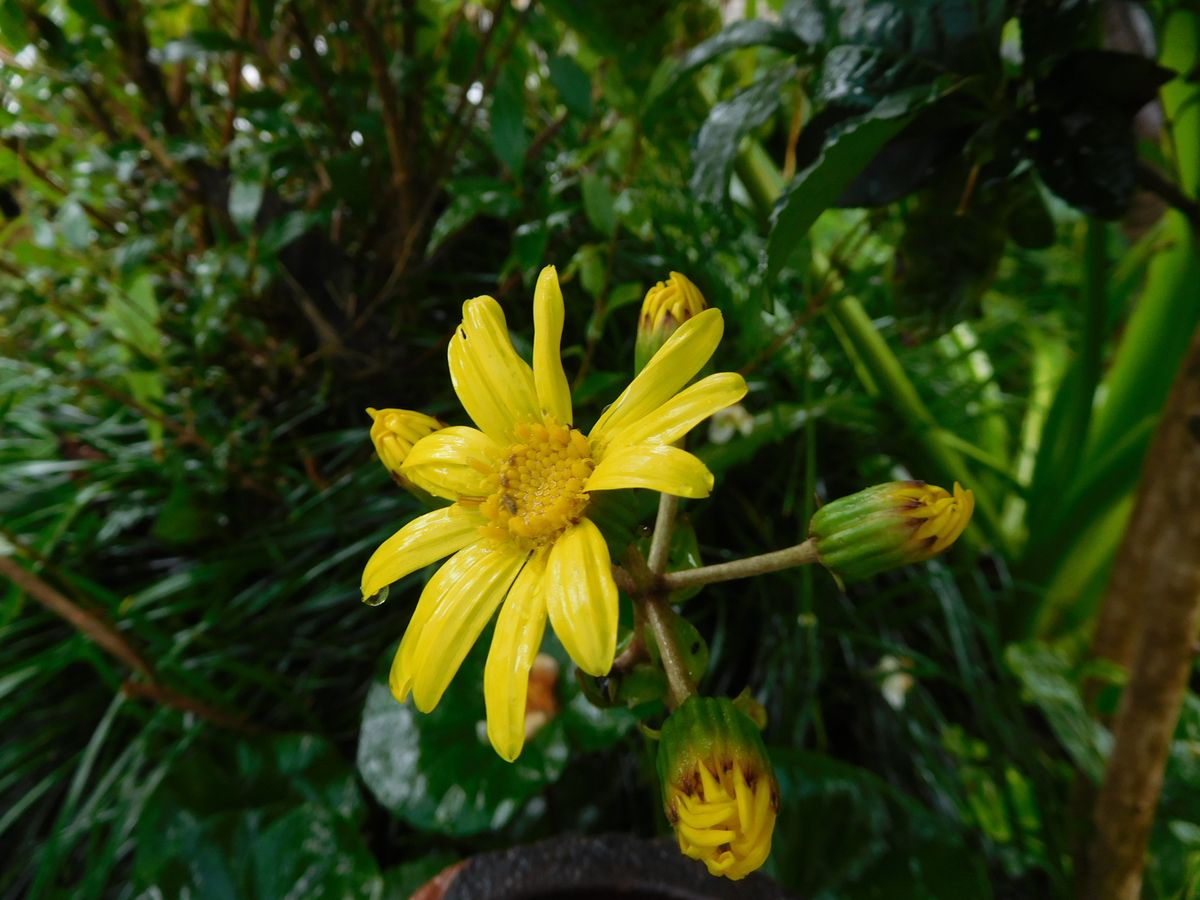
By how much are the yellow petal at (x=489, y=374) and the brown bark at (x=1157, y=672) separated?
364 millimetres

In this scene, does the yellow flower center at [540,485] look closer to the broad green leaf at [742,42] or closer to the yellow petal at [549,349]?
the yellow petal at [549,349]

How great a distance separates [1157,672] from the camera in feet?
1.39

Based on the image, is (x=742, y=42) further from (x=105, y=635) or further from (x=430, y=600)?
(x=105, y=635)

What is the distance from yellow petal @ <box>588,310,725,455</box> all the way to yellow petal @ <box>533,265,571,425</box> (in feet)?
0.09

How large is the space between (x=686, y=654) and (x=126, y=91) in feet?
3.07

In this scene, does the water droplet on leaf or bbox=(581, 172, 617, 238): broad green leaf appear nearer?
the water droplet on leaf

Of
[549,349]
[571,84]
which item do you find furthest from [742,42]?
[549,349]

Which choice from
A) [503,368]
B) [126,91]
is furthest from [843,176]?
[126,91]

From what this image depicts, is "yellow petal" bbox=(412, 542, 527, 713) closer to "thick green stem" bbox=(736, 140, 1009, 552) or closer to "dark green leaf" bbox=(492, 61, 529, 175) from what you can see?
"dark green leaf" bbox=(492, 61, 529, 175)

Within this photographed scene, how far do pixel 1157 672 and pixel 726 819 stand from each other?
1.21 feet

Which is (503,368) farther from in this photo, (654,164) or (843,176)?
(654,164)

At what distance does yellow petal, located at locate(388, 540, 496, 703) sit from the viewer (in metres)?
0.24

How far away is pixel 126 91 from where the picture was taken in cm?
81

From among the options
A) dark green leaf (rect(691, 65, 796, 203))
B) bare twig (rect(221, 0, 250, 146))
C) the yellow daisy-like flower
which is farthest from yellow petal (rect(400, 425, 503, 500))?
bare twig (rect(221, 0, 250, 146))
